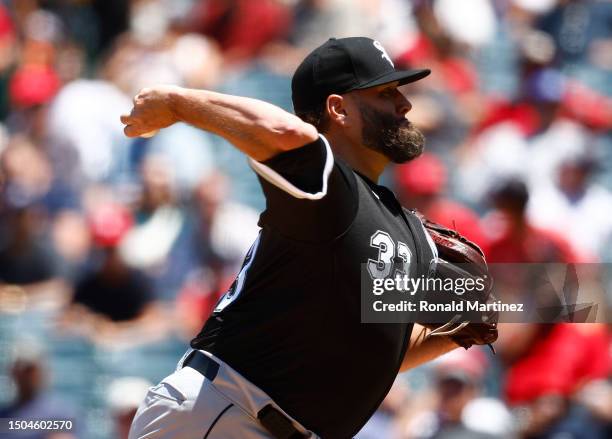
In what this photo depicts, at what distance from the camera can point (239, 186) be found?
6680 millimetres

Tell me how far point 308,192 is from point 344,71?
664 mm

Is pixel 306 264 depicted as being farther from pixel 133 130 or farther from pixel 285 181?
pixel 133 130

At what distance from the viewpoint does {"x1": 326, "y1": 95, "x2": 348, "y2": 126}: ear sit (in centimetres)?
332

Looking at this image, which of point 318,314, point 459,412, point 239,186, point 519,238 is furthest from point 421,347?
point 239,186

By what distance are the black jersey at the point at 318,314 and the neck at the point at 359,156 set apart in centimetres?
13

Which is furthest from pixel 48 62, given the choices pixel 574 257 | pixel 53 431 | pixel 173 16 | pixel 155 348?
pixel 574 257

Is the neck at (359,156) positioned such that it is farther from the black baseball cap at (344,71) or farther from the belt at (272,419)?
the belt at (272,419)

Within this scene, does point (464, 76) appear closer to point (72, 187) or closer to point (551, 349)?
point (551, 349)

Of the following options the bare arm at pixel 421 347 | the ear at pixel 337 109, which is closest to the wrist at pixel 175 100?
the ear at pixel 337 109

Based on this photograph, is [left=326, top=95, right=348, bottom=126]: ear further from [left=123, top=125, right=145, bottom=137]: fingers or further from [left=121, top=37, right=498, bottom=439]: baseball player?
[left=123, top=125, right=145, bottom=137]: fingers

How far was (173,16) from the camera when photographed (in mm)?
7699

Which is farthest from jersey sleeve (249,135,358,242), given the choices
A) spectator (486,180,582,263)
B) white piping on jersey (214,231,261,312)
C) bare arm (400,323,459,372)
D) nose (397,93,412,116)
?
spectator (486,180,582,263)

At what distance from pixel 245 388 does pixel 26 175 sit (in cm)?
421

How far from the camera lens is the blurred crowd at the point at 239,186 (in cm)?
553
